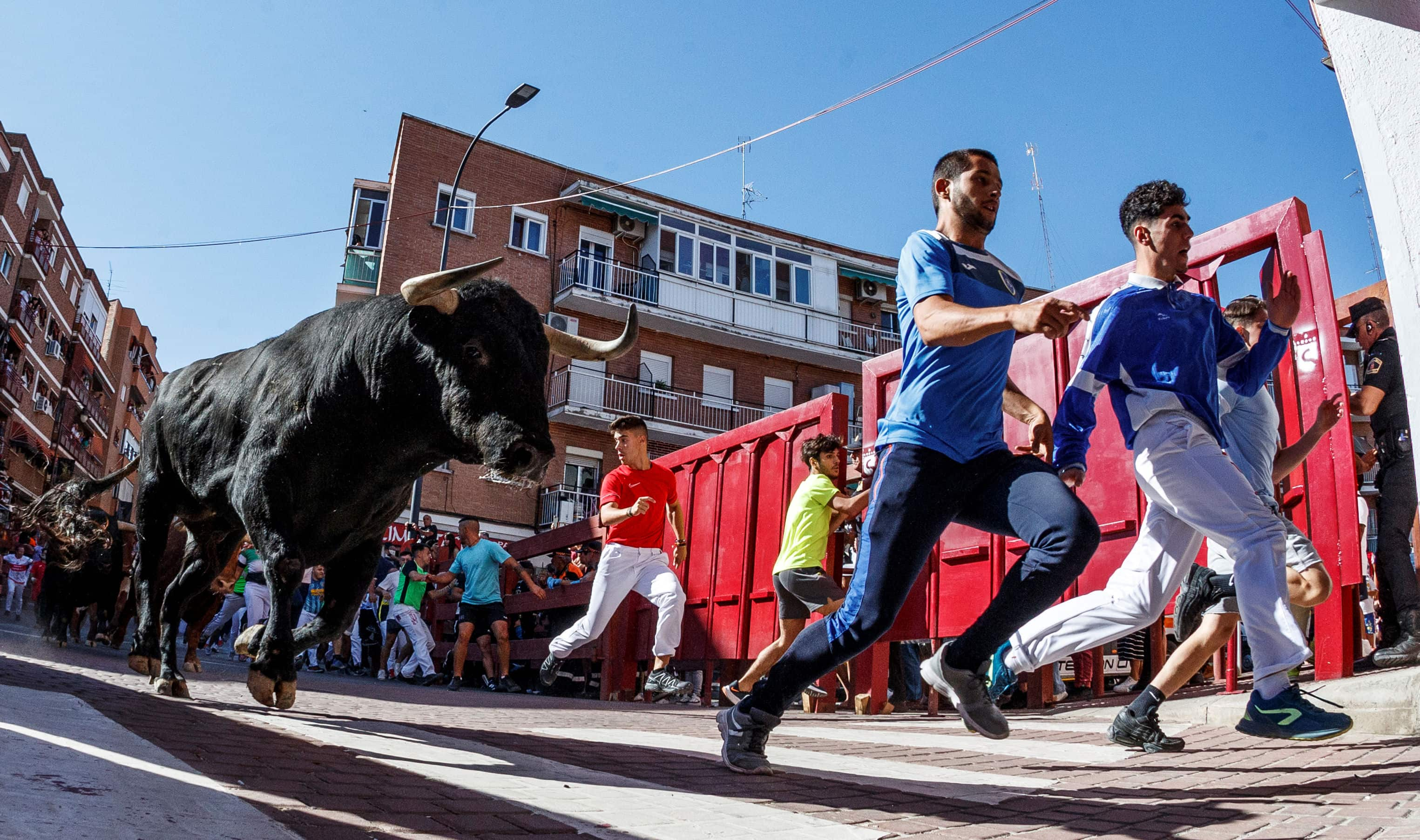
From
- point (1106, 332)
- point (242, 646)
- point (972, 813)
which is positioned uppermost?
point (1106, 332)

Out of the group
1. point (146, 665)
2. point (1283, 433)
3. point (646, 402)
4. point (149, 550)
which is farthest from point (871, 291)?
point (146, 665)

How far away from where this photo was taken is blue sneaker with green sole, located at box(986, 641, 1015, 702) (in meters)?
3.72

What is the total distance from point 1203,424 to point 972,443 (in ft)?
3.62

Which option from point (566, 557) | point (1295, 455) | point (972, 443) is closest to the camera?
point (972, 443)

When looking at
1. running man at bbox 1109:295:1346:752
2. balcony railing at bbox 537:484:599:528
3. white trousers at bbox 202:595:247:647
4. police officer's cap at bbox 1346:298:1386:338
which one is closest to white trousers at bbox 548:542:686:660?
running man at bbox 1109:295:1346:752

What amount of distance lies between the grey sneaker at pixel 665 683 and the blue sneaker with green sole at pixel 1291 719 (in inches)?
202

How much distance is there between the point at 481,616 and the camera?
1162cm

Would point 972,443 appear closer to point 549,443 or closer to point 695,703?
point 549,443

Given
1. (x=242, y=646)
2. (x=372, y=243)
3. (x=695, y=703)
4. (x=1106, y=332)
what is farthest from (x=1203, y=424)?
(x=372, y=243)

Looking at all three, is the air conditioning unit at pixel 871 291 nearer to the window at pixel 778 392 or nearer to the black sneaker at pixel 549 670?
the window at pixel 778 392

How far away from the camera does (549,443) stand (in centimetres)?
446

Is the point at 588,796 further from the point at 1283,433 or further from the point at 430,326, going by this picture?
the point at 1283,433

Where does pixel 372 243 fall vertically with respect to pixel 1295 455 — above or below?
above

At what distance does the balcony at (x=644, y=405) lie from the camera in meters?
30.9
